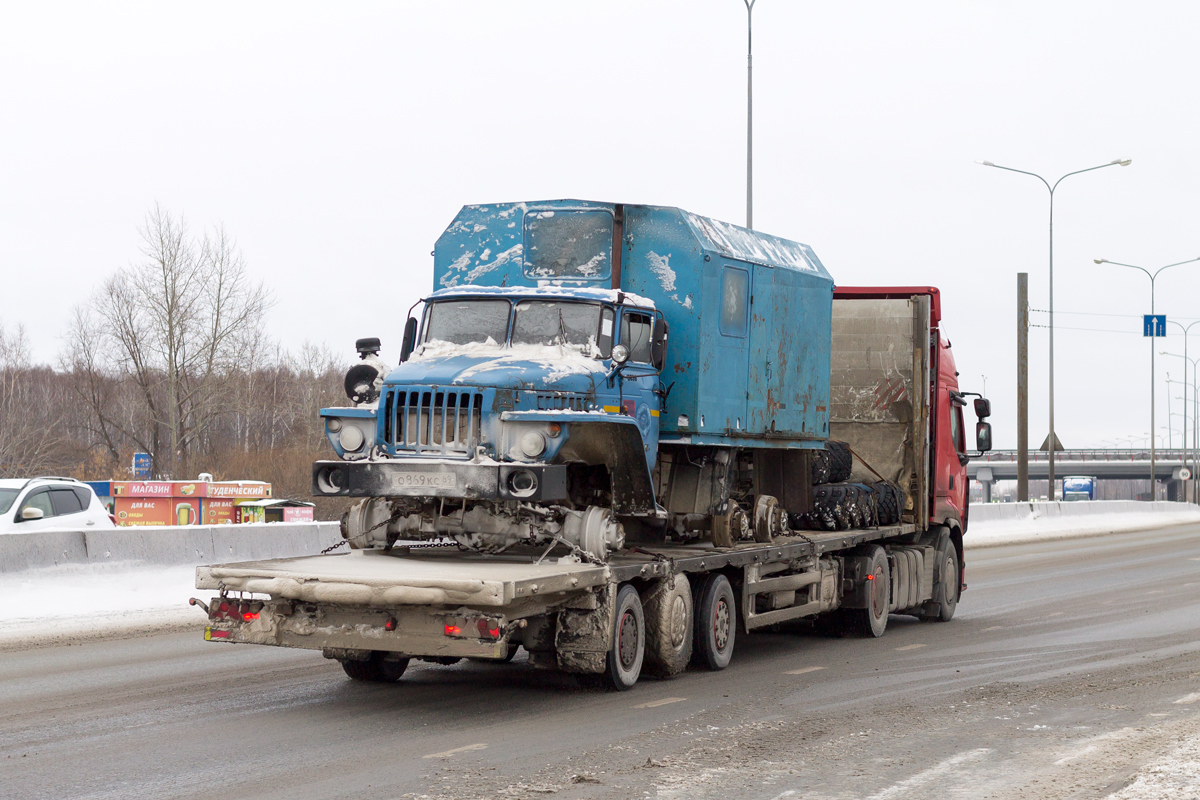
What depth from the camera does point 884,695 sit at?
10695mm

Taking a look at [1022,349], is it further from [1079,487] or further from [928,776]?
[1079,487]

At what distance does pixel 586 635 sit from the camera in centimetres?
1013

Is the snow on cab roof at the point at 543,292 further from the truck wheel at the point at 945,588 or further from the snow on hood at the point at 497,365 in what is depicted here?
the truck wheel at the point at 945,588

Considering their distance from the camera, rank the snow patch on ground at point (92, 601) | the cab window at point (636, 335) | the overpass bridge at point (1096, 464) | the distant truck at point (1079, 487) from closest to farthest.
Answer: the cab window at point (636, 335)
the snow patch on ground at point (92, 601)
the distant truck at point (1079, 487)
the overpass bridge at point (1096, 464)

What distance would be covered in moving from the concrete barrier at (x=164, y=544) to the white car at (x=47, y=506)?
0.59m

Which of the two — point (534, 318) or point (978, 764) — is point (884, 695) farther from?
point (534, 318)

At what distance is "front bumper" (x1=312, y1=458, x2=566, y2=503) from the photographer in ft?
32.4

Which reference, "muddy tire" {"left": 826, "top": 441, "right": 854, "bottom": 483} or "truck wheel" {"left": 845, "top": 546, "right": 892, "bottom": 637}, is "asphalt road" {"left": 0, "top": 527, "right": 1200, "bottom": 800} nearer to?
"truck wheel" {"left": 845, "top": 546, "right": 892, "bottom": 637}

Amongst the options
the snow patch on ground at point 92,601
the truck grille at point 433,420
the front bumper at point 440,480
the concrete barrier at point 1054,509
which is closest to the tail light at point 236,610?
the front bumper at point 440,480

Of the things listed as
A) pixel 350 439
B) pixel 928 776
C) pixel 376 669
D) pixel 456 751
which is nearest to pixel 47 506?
pixel 376 669

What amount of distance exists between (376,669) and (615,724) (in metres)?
2.56

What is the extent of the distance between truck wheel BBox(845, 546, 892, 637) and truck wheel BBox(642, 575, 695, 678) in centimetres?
436

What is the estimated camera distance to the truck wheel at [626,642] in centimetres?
1045

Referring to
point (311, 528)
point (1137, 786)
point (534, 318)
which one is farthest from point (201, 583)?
point (311, 528)
